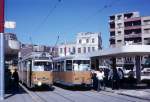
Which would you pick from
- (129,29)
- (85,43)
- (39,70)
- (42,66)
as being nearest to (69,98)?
(39,70)

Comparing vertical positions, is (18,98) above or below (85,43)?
below

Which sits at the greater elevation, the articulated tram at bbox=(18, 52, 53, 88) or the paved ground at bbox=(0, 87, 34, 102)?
the articulated tram at bbox=(18, 52, 53, 88)

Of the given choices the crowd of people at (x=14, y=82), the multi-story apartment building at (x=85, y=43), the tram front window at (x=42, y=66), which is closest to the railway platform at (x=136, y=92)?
the tram front window at (x=42, y=66)

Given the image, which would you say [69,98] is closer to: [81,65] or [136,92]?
[136,92]

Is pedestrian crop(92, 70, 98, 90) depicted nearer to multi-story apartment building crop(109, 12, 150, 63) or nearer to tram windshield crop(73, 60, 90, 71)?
tram windshield crop(73, 60, 90, 71)

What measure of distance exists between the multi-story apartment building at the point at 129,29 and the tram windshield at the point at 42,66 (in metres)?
63.5

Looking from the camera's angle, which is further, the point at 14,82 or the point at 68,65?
the point at 14,82

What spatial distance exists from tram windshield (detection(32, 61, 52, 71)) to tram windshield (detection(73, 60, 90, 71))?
2104 mm

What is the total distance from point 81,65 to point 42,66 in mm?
3273

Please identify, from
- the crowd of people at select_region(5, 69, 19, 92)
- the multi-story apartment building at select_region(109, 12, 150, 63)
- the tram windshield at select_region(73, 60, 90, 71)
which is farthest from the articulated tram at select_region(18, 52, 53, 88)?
the multi-story apartment building at select_region(109, 12, 150, 63)

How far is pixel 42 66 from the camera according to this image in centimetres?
2814

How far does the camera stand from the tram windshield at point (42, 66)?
27.9m

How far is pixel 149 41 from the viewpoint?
88500 mm

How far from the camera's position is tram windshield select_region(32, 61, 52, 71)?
2786 cm
